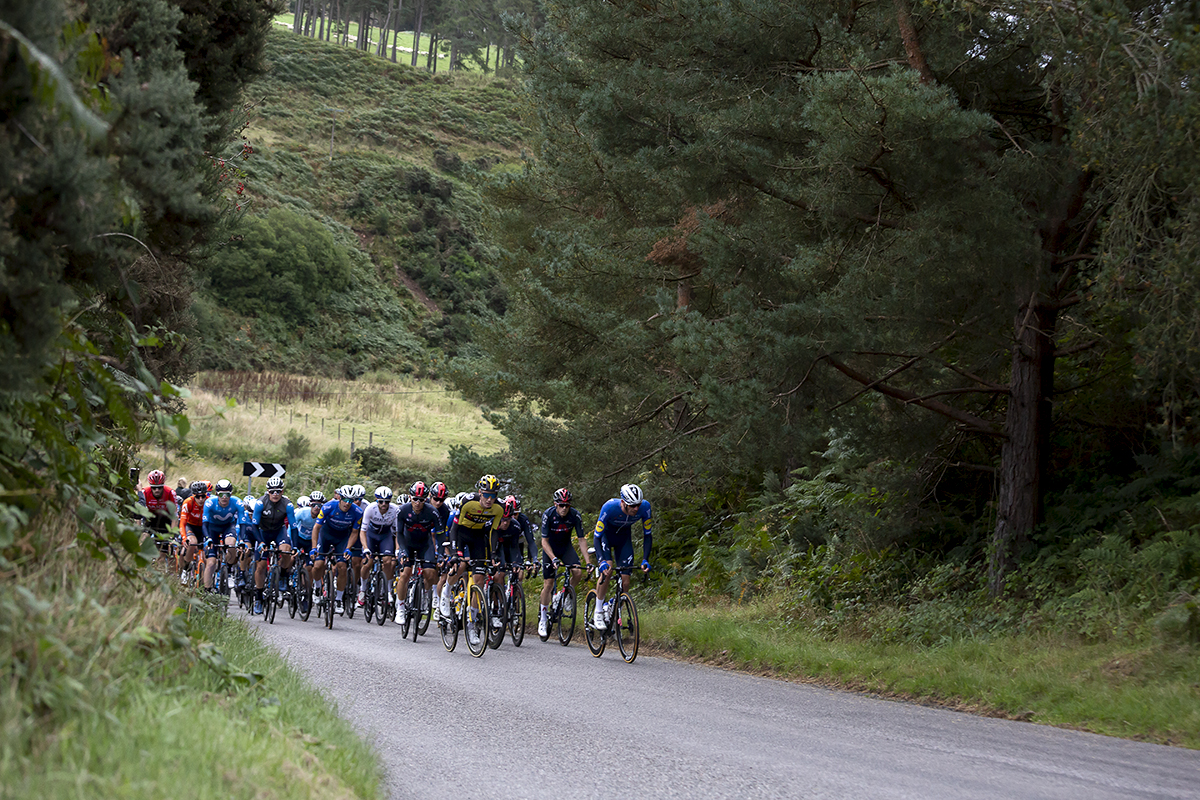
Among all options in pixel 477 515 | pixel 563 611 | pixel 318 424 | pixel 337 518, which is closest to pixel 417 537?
pixel 477 515

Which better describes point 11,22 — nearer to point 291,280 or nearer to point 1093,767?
point 1093,767

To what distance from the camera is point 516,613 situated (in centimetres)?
1556

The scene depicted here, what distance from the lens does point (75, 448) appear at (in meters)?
5.54

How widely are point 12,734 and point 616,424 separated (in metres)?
16.7

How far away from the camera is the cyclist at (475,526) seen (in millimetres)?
15133

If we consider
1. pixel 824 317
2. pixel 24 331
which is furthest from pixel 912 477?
pixel 24 331

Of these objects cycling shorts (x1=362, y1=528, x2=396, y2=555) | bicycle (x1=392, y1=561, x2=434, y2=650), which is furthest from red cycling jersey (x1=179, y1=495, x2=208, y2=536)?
bicycle (x1=392, y1=561, x2=434, y2=650)

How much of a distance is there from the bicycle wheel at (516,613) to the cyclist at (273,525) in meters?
6.26

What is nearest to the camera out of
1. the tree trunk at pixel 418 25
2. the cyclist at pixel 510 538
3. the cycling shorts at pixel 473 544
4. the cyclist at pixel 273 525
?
the cycling shorts at pixel 473 544

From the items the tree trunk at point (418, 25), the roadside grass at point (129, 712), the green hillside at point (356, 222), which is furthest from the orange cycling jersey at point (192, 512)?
the tree trunk at point (418, 25)

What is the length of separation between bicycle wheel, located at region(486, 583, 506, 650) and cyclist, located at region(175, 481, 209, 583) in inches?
272

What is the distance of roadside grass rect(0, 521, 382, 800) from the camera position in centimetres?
373

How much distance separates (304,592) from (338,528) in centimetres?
141

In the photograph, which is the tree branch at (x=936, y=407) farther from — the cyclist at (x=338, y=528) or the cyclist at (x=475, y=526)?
the cyclist at (x=338, y=528)
